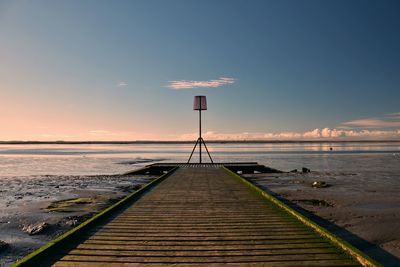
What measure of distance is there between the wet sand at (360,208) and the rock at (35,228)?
7419 millimetres

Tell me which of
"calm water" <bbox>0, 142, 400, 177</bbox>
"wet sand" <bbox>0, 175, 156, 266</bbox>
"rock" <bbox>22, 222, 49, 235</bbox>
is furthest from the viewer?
"calm water" <bbox>0, 142, 400, 177</bbox>

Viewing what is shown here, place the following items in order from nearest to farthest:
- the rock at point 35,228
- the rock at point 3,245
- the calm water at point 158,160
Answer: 1. the rock at point 3,245
2. the rock at point 35,228
3. the calm water at point 158,160

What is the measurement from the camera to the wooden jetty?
4773 mm

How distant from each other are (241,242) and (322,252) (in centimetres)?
129

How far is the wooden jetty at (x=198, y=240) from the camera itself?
4.77 metres

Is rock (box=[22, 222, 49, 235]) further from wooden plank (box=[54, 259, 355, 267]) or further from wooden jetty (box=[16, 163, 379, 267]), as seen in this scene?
wooden plank (box=[54, 259, 355, 267])

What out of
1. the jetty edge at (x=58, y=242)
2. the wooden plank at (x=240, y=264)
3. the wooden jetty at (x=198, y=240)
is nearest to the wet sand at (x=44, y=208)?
the jetty edge at (x=58, y=242)

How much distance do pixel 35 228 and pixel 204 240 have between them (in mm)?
5242

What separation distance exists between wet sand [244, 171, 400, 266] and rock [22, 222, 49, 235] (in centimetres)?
742

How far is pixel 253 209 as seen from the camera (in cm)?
850

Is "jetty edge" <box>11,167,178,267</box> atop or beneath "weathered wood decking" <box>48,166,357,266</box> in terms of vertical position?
atop

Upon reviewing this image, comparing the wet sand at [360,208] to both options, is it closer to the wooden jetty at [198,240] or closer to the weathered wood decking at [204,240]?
the wooden jetty at [198,240]

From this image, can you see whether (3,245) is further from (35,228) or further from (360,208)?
(360,208)

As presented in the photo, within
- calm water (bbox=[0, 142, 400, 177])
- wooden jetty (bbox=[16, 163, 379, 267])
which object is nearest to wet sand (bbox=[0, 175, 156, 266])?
wooden jetty (bbox=[16, 163, 379, 267])
